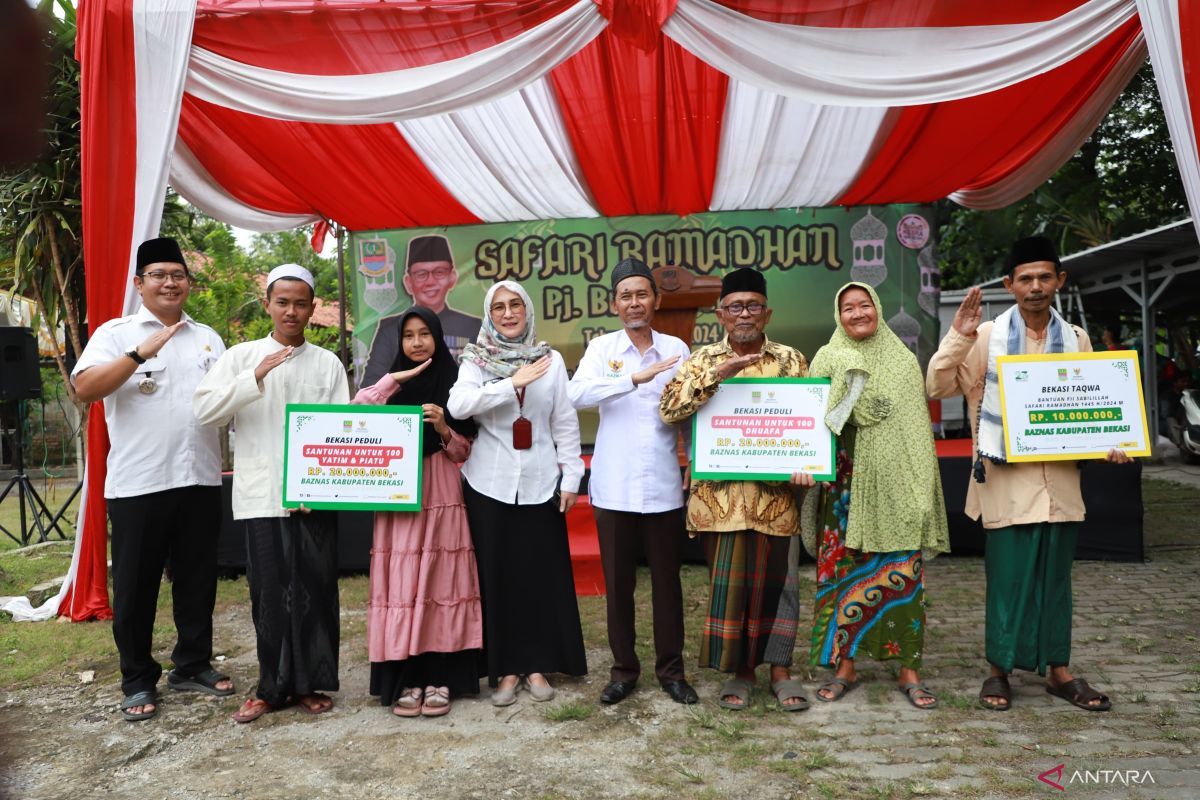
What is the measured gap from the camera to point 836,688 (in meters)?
3.60

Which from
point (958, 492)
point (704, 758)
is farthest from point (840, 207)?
point (704, 758)

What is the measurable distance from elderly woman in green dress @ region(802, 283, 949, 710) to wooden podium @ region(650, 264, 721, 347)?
341cm

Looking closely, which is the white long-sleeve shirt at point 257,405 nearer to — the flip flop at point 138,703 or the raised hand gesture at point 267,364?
the raised hand gesture at point 267,364

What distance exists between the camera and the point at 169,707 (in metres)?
3.68

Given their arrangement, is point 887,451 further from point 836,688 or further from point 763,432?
point 836,688

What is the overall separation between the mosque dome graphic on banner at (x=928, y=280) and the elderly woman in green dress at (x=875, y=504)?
12.2 ft

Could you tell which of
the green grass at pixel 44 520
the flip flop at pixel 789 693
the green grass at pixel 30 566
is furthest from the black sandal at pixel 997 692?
the green grass at pixel 44 520

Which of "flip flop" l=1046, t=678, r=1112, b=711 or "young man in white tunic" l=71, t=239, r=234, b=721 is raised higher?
"young man in white tunic" l=71, t=239, r=234, b=721

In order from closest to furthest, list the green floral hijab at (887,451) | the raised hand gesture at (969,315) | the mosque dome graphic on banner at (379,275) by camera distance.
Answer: the raised hand gesture at (969,315) → the green floral hijab at (887,451) → the mosque dome graphic on banner at (379,275)

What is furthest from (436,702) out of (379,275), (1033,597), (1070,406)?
(379,275)

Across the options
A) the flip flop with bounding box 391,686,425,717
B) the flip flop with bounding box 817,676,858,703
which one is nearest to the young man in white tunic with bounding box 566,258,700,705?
the flip flop with bounding box 817,676,858,703

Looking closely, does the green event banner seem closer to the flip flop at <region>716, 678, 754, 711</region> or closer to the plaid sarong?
the plaid sarong

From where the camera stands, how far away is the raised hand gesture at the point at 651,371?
3451 mm

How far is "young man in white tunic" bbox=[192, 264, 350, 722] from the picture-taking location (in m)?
3.44
